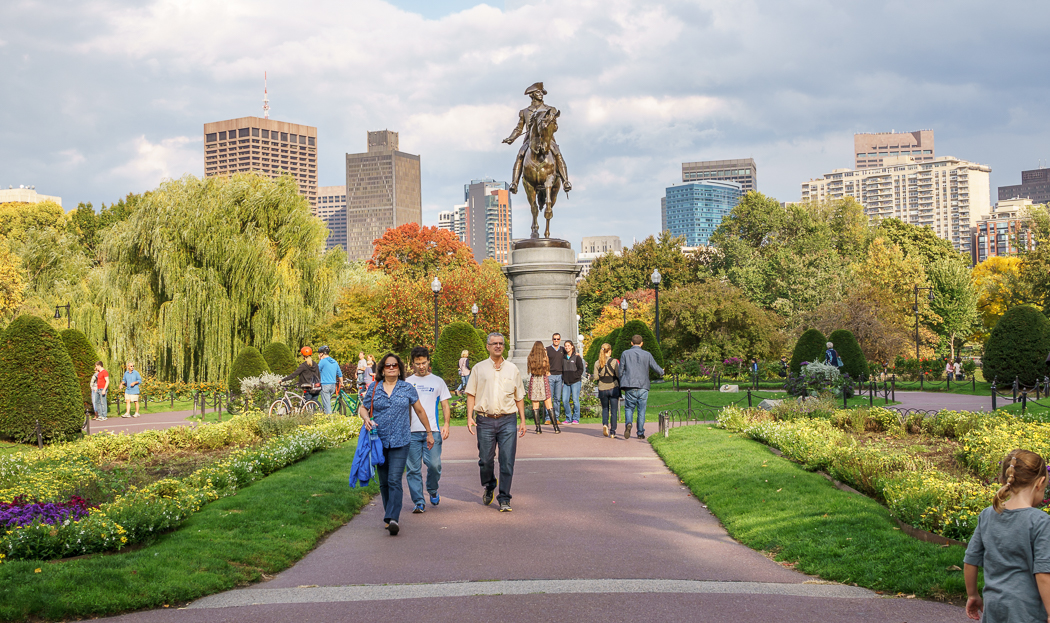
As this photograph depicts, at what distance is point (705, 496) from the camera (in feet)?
32.1

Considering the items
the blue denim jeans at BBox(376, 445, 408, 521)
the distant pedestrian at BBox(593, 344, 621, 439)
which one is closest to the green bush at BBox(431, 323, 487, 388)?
the distant pedestrian at BBox(593, 344, 621, 439)

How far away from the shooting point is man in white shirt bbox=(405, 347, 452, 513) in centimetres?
901

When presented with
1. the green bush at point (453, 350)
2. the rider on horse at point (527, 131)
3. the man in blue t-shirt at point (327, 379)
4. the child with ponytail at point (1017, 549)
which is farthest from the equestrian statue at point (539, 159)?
the child with ponytail at point (1017, 549)

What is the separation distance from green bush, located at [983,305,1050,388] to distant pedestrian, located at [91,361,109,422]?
81.9 feet

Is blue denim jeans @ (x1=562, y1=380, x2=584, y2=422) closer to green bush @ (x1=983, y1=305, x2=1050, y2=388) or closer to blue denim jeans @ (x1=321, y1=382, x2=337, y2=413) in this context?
blue denim jeans @ (x1=321, y1=382, x2=337, y2=413)

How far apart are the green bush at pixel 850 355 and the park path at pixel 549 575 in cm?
2080

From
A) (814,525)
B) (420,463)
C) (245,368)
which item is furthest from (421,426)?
(245,368)

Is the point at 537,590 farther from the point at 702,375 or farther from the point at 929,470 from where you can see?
the point at 702,375

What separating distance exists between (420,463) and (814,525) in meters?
4.02

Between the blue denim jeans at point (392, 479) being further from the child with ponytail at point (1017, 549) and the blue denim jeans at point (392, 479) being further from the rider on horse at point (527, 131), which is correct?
the rider on horse at point (527, 131)

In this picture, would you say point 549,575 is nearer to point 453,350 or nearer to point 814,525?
point 814,525

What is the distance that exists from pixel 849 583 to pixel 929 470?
10.3ft

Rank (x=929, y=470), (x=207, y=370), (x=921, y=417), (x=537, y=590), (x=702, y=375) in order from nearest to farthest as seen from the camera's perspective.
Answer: (x=537, y=590) → (x=929, y=470) → (x=921, y=417) → (x=207, y=370) → (x=702, y=375)

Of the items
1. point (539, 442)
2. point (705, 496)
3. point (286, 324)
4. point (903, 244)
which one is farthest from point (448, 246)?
point (705, 496)
